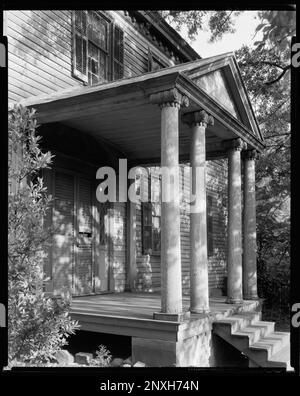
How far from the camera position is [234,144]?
8.98 metres

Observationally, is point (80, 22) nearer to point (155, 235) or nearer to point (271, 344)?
point (155, 235)

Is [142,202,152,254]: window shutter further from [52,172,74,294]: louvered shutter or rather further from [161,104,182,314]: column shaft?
[161,104,182,314]: column shaft

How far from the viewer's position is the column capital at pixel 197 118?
7.27 metres

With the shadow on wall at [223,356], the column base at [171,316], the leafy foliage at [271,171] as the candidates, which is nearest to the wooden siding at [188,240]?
the leafy foliage at [271,171]

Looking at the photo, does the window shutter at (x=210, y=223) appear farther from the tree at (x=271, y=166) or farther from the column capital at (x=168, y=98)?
the column capital at (x=168, y=98)

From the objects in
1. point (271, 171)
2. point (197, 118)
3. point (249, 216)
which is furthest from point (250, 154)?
point (271, 171)

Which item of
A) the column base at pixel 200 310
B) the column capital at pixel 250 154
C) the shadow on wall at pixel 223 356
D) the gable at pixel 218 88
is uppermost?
the gable at pixel 218 88

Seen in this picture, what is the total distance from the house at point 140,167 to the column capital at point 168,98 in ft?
0.05

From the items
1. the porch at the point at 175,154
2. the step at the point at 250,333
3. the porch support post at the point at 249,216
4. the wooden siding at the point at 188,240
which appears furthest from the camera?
the wooden siding at the point at 188,240

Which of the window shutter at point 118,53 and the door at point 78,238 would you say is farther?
the window shutter at point 118,53

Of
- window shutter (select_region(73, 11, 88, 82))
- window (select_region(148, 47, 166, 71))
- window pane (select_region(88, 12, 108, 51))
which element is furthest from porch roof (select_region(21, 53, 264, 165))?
window (select_region(148, 47, 166, 71))

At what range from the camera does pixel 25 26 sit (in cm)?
832

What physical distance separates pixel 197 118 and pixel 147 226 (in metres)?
5.20
